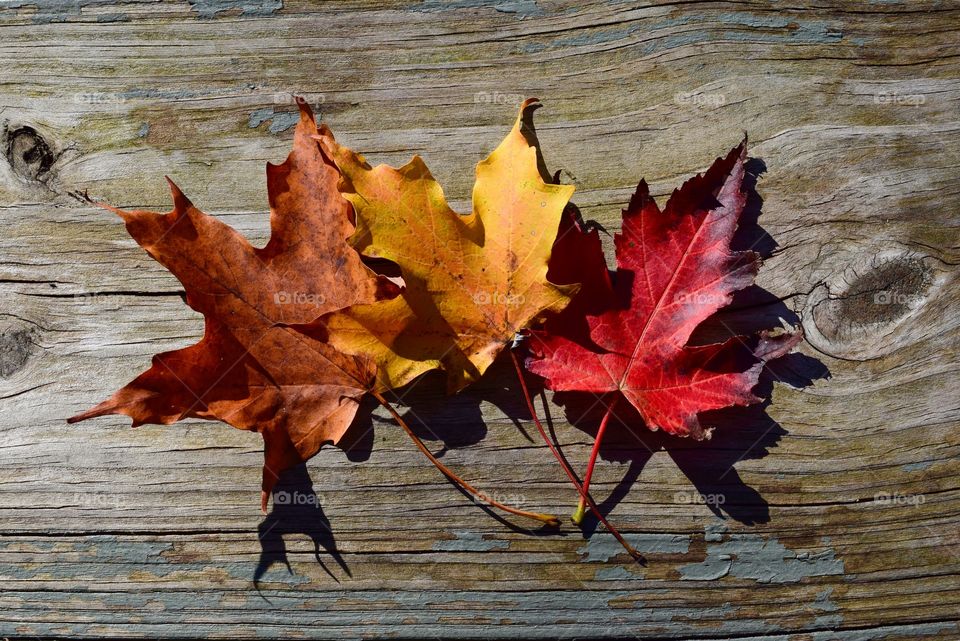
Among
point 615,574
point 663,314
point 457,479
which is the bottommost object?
point 615,574

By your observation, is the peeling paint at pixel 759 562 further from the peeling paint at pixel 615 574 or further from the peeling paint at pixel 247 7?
the peeling paint at pixel 247 7

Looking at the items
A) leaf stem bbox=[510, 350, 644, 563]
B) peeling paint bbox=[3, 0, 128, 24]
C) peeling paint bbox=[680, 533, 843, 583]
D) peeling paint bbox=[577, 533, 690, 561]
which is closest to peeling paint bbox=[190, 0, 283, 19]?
peeling paint bbox=[3, 0, 128, 24]

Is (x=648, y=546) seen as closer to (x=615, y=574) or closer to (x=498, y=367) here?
(x=615, y=574)

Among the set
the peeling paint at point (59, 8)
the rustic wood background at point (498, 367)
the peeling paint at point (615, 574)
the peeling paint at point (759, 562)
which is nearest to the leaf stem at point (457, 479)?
the rustic wood background at point (498, 367)

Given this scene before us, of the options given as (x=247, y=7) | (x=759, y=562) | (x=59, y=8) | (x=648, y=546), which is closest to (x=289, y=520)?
(x=648, y=546)

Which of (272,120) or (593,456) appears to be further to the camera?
(272,120)

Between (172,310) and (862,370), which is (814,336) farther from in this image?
(172,310)

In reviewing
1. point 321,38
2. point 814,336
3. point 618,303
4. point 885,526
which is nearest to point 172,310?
point 321,38
